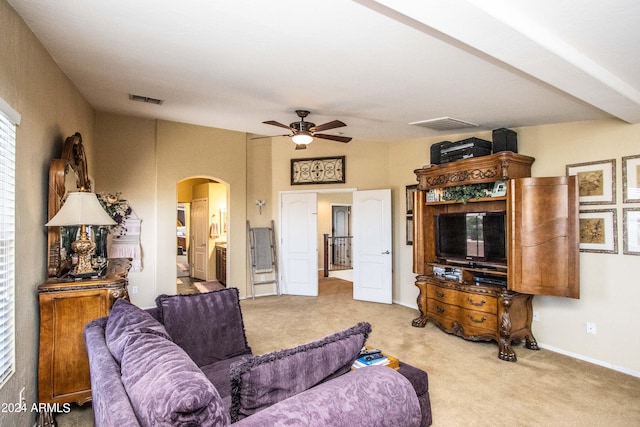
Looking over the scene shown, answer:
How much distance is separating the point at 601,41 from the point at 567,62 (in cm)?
19

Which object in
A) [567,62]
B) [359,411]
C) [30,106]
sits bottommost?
[359,411]

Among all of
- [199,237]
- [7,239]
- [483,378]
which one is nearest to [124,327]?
[7,239]

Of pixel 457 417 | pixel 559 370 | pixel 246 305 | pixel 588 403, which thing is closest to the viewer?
pixel 457 417

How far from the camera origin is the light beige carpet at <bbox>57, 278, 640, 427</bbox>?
2.55 meters

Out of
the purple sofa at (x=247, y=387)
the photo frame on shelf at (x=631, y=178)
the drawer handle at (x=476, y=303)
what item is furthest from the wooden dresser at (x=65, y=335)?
the photo frame on shelf at (x=631, y=178)

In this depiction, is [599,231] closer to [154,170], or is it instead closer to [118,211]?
[154,170]

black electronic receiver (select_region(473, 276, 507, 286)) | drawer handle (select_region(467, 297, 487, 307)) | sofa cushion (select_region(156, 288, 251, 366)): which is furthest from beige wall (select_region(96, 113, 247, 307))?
black electronic receiver (select_region(473, 276, 507, 286))

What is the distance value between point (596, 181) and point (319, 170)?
415cm

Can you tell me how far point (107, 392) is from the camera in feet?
4.11

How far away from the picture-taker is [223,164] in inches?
236

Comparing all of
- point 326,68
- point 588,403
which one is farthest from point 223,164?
point 588,403

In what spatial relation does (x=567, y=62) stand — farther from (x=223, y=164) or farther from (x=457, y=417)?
(x=223, y=164)

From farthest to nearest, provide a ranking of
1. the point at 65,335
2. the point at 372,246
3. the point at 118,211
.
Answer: the point at 372,246
the point at 118,211
the point at 65,335

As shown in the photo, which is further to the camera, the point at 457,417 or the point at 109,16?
the point at 457,417
